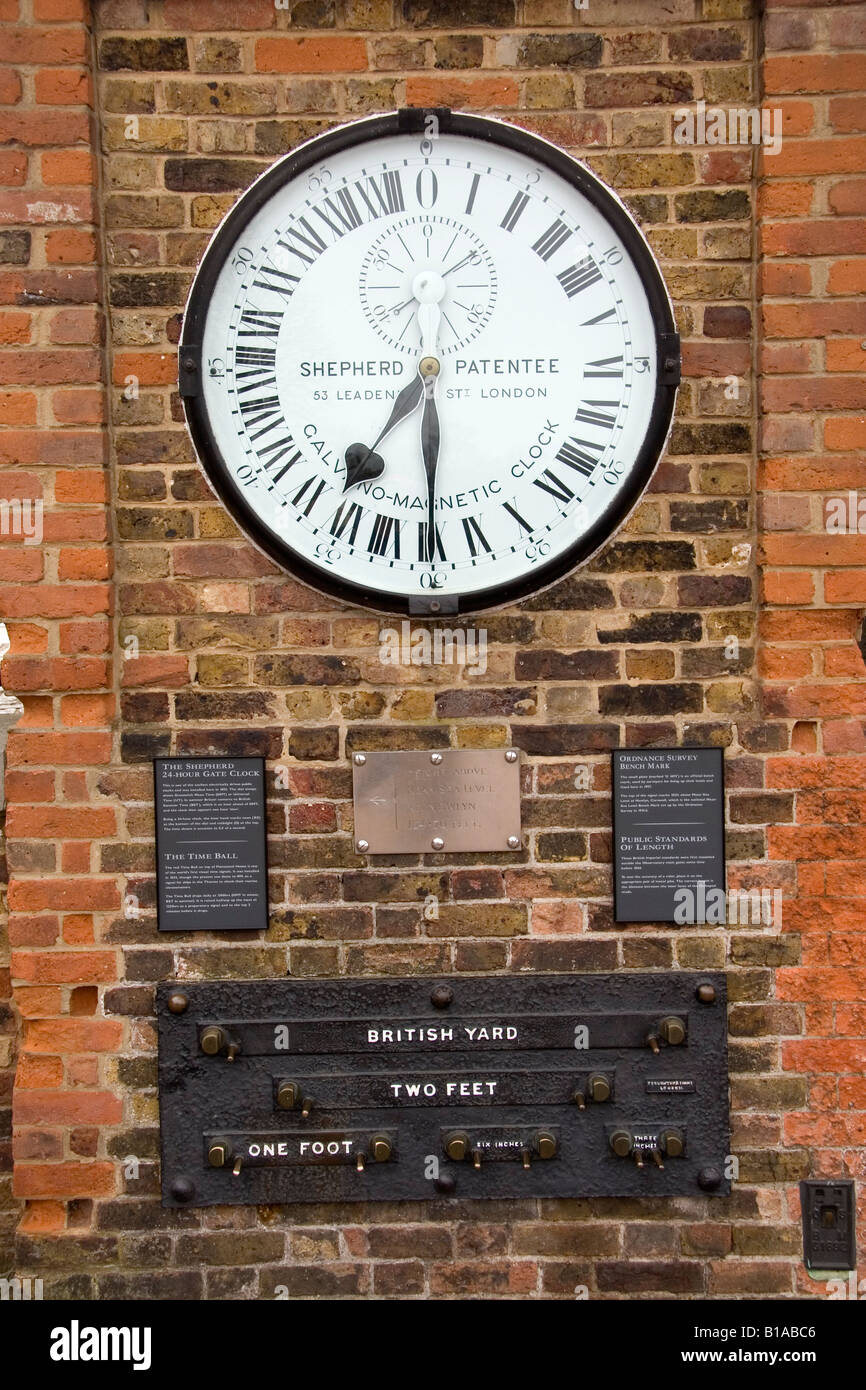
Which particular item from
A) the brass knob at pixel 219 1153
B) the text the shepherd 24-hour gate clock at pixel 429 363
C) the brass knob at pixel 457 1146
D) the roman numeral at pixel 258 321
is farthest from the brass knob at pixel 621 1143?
the roman numeral at pixel 258 321

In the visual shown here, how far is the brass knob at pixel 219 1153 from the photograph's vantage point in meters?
2.62

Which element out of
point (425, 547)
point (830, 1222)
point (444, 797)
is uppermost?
point (425, 547)

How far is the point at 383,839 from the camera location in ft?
8.73

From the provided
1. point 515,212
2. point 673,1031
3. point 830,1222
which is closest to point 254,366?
point 515,212

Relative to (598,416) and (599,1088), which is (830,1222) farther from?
(598,416)

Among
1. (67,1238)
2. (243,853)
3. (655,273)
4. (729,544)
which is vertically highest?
(655,273)

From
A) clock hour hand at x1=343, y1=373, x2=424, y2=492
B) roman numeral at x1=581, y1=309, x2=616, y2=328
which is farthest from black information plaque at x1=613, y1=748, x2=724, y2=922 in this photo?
roman numeral at x1=581, y1=309, x2=616, y2=328

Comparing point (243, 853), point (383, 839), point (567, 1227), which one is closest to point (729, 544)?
point (383, 839)

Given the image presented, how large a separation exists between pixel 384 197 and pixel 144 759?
1490 mm

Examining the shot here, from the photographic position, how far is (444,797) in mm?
2650

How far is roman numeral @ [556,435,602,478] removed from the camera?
2.63 m

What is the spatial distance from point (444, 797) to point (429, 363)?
3.45ft

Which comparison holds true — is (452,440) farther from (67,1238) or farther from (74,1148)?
(67,1238)

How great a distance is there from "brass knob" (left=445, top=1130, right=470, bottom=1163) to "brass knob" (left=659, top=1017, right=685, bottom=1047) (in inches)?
21.6
